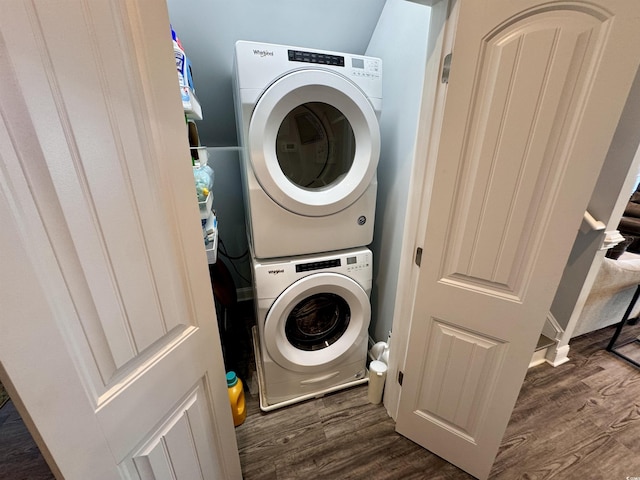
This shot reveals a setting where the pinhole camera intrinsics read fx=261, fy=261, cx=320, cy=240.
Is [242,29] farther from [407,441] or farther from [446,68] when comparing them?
[407,441]

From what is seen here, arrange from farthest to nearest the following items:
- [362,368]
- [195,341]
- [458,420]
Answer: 1. [362,368]
2. [458,420]
3. [195,341]

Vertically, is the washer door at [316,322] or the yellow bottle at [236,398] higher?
the washer door at [316,322]

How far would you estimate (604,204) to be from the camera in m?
1.38

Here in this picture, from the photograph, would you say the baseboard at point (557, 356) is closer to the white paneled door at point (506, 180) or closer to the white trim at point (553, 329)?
the white trim at point (553, 329)

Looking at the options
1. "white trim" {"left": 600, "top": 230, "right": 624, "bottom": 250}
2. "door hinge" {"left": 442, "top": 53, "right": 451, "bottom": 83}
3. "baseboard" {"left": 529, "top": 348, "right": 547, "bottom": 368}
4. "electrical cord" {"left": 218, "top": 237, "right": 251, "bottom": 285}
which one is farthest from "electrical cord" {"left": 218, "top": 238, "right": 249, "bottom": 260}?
"white trim" {"left": 600, "top": 230, "right": 624, "bottom": 250}

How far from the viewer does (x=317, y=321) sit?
148 cm

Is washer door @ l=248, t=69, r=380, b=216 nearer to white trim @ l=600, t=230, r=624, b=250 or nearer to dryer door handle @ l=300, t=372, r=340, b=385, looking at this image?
dryer door handle @ l=300, t=372, r=340, b=385

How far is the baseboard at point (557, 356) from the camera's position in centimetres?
168

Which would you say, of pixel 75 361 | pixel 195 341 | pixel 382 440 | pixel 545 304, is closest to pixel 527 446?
pixel 382 440

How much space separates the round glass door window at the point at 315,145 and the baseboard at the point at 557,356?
70.1 inches

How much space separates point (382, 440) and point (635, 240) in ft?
8.50

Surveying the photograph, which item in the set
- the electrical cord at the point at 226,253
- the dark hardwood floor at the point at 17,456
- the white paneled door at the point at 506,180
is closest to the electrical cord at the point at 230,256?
the electrical cord at the point at 226,253

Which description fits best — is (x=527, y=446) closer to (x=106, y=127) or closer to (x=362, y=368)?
(x=362, y=368)

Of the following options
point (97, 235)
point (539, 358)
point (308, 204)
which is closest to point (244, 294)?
point (308, 204)
